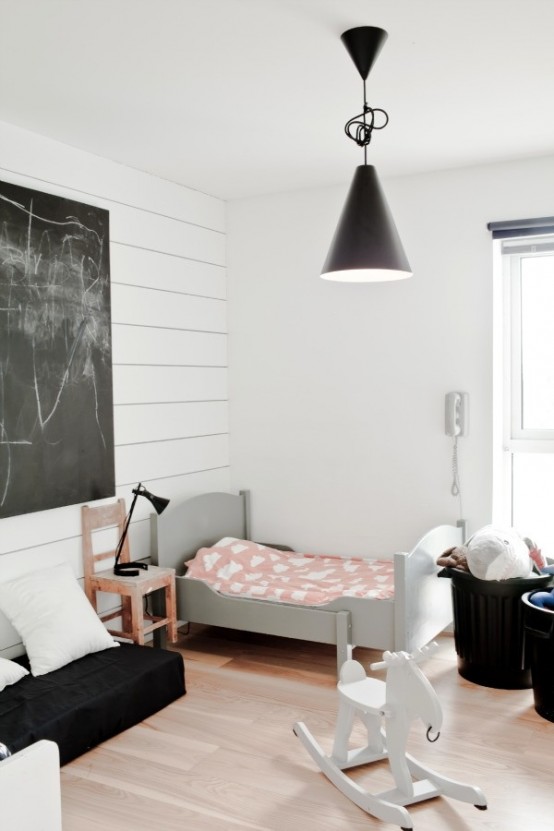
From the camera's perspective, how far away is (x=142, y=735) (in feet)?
10.1

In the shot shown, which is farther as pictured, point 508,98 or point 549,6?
point 508,98

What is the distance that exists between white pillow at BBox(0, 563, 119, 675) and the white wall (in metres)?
1.62

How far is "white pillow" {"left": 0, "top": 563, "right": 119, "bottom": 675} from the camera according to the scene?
3184 mm

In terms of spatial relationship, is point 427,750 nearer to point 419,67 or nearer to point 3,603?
point 3,603

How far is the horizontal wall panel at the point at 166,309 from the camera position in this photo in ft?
13.1

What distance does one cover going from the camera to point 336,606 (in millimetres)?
3598

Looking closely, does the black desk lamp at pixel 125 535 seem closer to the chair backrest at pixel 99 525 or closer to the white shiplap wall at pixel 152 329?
the chair backrest at pixel 99 525

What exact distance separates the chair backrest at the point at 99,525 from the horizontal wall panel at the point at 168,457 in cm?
18

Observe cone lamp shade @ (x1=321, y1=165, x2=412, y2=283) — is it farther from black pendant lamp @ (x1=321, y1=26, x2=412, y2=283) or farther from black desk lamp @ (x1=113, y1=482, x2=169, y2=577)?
black desk lamp @ (x1=113, y1=482, x2=169, y2=577)

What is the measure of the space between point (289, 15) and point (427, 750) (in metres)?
2.62

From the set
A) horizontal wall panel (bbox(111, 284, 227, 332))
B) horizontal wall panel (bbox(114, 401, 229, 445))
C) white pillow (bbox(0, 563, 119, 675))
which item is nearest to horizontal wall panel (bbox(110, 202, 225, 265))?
horizontal wall panel (bbox(111, 284, 227, 332))

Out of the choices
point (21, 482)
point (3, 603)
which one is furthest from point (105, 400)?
point (3, 603)

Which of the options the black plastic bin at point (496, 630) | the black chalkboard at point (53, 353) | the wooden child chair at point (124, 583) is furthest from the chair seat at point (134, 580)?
the black plastic bin at point (496, 630)

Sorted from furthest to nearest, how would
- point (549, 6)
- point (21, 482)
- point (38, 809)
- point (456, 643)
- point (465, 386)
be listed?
1. point (465, 386)
2. point (456, 643)
3. point (21, 482)
4. point (549, 6)
5. point (38, 809)
